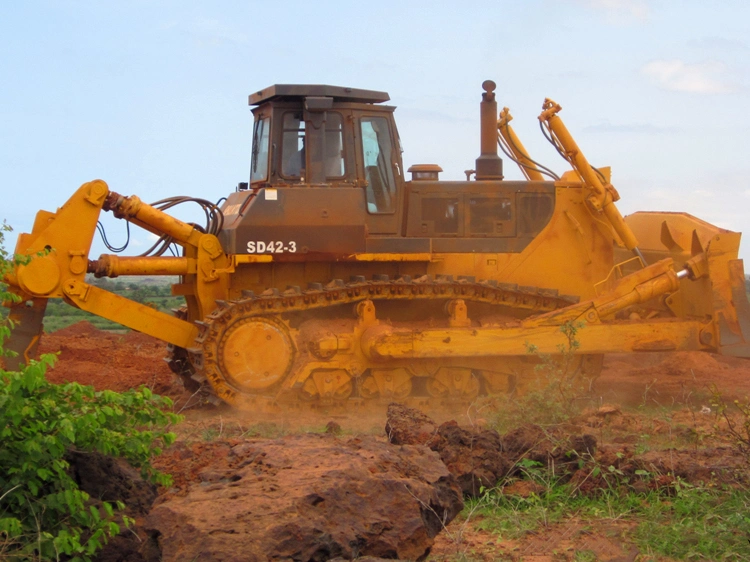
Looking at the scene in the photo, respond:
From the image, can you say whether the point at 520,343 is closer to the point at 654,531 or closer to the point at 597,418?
the point at 597,418

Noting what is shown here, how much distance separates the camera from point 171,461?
6.50 meters

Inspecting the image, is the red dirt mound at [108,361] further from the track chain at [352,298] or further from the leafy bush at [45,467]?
the leafy bush at [45,467]

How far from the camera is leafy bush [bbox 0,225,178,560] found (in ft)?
16.4

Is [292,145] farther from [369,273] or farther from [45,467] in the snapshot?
[45,467]

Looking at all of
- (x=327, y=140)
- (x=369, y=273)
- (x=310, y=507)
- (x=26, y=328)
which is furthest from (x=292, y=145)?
(x=310, y=507)

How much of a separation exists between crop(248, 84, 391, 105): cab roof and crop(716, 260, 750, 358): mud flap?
467cm

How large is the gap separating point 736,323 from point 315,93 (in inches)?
220

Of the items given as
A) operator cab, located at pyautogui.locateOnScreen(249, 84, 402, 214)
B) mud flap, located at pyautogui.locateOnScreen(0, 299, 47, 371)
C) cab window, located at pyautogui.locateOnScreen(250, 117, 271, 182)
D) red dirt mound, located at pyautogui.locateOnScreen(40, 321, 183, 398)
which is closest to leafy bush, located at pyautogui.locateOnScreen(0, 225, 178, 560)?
mud flap, located at pyautogui.locateOnScreen(0, 299, 47, 371)

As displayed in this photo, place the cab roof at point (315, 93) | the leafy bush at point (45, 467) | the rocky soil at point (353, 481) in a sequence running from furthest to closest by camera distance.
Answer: the cab roof at point (315, 93), the leafy bush at point (45, 467), the rocky soil at point (353, 481)

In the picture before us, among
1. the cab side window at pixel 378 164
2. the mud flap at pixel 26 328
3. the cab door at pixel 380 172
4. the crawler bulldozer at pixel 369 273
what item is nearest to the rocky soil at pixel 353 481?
the crawler bulldozer at pixel 369 273

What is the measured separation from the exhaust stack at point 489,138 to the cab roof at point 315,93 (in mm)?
1662

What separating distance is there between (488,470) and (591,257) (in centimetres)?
597

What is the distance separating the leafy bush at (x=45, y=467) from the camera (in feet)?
16.4

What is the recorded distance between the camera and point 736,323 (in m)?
11.3
